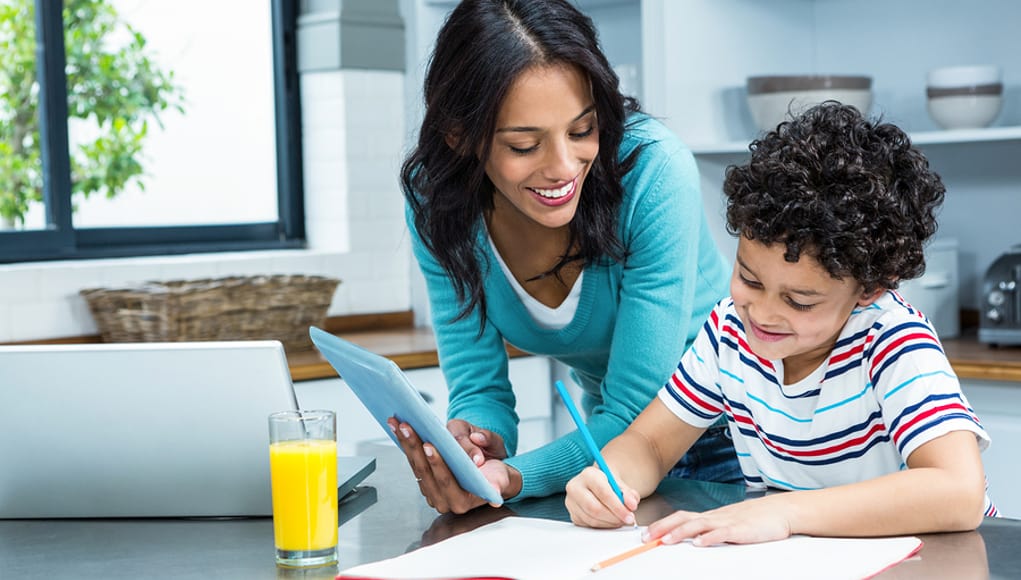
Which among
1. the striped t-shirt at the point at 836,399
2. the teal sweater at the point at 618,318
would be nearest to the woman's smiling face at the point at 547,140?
the teal sweater at the point at 618,318

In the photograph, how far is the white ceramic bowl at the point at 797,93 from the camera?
10.2ft

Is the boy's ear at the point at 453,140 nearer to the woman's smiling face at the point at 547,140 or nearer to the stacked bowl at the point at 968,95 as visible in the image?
the woman's smiling face at the point at 547,140

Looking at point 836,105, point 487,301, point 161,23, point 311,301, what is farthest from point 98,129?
point 836,105

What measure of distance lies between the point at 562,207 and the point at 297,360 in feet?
5.14

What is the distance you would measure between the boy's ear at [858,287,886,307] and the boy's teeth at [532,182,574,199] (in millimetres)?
425

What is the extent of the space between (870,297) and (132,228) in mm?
2627

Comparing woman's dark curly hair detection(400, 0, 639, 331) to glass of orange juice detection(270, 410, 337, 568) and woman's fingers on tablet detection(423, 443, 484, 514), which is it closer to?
woman's fingers on tablet detection(423, 443, 484, 514)

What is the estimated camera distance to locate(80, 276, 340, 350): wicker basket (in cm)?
305

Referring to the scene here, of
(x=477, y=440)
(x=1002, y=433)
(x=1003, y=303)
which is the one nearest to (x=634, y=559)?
(x=477, y=440)

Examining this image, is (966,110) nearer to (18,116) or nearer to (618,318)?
(618,318)

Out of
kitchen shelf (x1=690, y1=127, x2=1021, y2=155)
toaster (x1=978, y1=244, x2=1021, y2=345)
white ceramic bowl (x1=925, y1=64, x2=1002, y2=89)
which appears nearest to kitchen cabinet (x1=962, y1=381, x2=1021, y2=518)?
toaster (x1=978, y1=244, x2=1021, y2=345)

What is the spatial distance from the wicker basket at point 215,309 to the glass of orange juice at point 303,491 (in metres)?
1.84

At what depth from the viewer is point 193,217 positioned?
12.3 feet

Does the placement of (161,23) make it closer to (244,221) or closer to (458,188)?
(244,221)
